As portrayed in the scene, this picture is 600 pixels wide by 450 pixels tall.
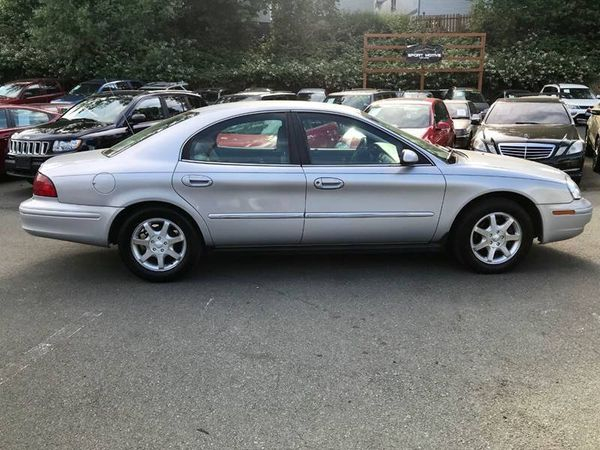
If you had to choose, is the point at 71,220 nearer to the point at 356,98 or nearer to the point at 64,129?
→ the point at 64,129

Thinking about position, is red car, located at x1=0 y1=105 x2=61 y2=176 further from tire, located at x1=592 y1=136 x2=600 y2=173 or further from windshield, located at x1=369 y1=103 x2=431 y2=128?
tire, located at x1=592 y1=136 x2=600 y2=173

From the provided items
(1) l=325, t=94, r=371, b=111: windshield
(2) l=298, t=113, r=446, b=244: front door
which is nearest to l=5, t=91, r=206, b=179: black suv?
(1) l=325, t=94, r=371, b=111: windshield

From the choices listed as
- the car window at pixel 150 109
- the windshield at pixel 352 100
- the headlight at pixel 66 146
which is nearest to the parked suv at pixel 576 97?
the windshield at pixel 352 100

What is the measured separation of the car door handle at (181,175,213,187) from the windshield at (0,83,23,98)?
15653mm

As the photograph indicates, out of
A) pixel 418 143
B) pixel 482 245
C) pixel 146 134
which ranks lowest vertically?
pixel 482 245

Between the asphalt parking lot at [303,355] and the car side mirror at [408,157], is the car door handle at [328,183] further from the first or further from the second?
the asphalt parking lot at [303,355]

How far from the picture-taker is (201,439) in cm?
Answer: 288

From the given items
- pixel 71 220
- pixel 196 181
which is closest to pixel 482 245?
pixel 196 181

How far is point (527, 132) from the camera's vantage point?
367 inches

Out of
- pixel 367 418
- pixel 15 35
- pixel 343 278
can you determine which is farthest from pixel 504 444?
pixel 15 35

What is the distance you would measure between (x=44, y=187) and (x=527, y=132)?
24.2 feet

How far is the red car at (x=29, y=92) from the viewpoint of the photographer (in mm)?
17828

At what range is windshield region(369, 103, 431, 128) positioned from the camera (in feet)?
33.3

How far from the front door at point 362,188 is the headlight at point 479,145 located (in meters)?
4.51
